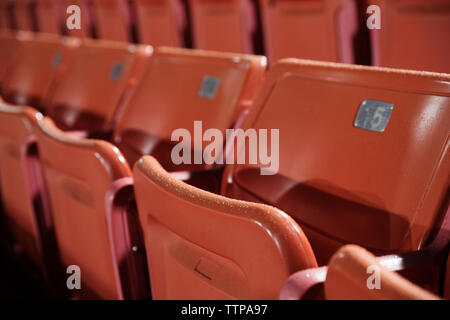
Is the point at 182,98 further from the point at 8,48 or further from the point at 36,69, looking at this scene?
the point at 8,48

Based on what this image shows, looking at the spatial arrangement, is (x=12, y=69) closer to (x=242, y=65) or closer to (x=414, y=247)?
(x=242, y=65)

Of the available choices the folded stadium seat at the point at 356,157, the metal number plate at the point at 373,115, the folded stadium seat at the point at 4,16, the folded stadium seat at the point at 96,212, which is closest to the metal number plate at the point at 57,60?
the folded stadium seat at the point at 96,212

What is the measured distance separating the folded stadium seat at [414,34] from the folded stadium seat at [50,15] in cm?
137

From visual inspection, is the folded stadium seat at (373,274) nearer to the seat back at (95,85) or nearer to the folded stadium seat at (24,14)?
the seat back at (95,85)

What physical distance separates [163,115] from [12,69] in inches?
29.7

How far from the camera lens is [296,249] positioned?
0.26 metres

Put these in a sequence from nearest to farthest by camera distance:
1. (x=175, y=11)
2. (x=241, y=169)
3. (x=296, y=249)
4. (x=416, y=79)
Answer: (x=296, y=249), (x=416, y=79), (x=241, y=169), (x=175, y=11)

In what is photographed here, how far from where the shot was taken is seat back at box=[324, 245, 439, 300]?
199 millimetres

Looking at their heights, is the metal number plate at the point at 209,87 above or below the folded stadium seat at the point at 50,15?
below

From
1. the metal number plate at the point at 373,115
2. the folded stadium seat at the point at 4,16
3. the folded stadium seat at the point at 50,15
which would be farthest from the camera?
the folded stadium seat at the point at 4,16

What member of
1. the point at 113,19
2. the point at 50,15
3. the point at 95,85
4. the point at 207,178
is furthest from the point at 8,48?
the point at 207,178

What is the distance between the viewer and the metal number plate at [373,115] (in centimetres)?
41

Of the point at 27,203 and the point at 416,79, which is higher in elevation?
the point at 416,79
